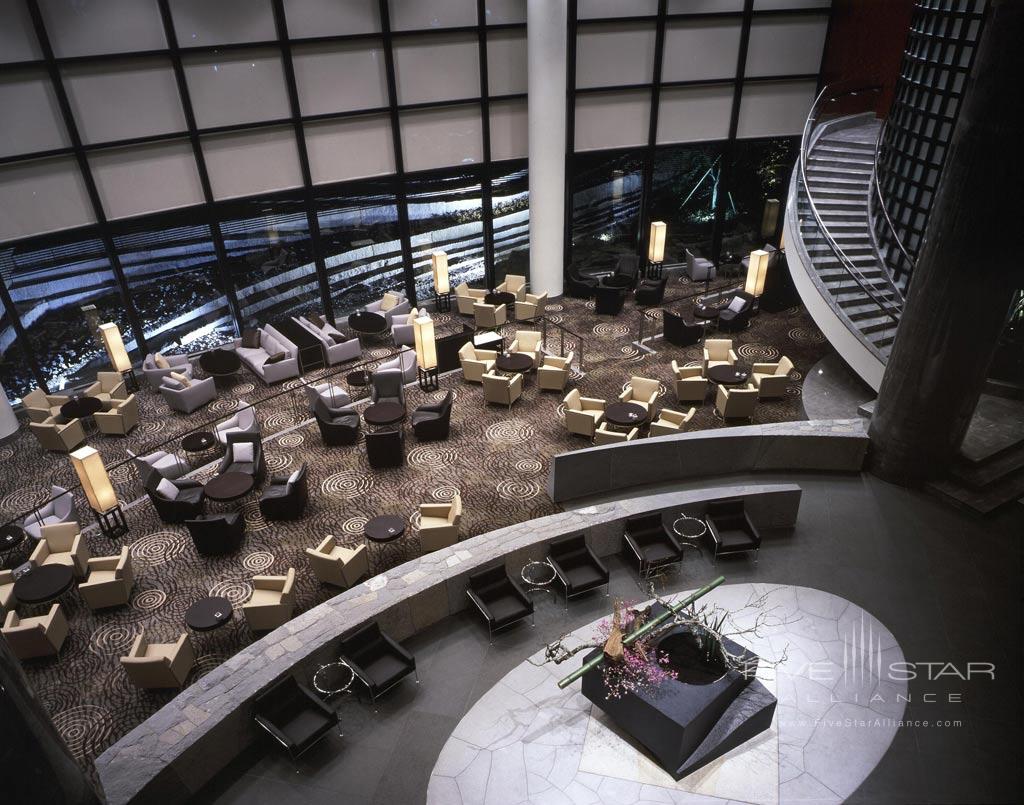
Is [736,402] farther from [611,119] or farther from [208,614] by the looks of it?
[208,614]

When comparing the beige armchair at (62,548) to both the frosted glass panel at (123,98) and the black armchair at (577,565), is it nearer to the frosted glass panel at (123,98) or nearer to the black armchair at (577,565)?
the black armchair at (577,565)

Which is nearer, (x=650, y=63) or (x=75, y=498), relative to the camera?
(x=75, y=498)

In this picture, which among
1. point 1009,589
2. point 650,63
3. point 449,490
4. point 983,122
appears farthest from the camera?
point 650,63

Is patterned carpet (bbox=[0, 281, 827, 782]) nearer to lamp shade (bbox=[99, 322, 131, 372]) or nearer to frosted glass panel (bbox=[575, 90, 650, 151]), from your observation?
lamp shade (bbox=[99, 322, 131, 372])

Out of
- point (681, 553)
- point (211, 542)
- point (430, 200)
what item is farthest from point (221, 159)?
point (681, 553)

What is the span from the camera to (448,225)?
49.9ft

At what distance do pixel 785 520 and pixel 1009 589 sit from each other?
2.34 metres

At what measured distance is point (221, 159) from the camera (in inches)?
492

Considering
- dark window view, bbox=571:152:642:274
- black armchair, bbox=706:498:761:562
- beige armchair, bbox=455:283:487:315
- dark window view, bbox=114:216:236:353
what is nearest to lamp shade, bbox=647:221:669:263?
dark window view, bbox=571:152:642:274

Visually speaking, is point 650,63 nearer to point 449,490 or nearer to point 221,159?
point 221,159

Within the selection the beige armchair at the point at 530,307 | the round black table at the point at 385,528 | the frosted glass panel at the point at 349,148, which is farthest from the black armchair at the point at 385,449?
the frosted glass panel at the point at 349,148

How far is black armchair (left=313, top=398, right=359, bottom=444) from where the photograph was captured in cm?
1057

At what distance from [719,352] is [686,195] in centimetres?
570

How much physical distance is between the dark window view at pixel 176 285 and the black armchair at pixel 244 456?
15.4 feet
